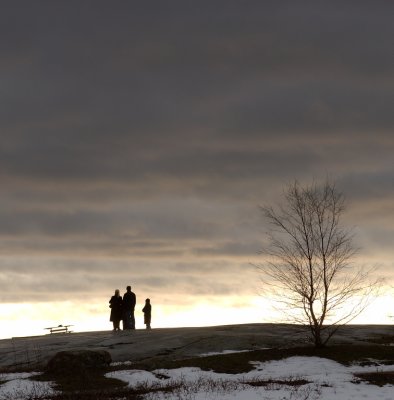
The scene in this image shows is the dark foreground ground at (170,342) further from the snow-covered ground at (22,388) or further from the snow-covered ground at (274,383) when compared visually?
the snow-covered ground at (22,388)

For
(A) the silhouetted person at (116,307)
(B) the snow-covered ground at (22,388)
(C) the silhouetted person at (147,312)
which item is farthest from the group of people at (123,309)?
(B) the snow-covered ground at (22,388)

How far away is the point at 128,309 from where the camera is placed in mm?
42219

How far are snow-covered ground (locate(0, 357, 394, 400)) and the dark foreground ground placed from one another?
3.87 m

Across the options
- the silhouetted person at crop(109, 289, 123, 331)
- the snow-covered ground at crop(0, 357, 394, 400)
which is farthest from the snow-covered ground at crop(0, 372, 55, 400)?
the silhouetted person at crop(109, 289, 123, 331)

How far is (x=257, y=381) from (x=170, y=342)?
1096 centimetres

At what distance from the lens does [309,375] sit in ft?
88.2

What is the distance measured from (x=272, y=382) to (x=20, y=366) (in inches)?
566

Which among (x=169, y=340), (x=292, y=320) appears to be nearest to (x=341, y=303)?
(x=292, y=320)

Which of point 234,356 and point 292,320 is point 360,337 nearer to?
point 292,320

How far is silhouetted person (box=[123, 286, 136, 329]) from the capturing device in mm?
41656

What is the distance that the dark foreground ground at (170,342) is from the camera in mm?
33469

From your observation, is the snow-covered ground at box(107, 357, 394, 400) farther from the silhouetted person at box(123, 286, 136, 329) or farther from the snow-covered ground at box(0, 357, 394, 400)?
the silhouetted person at box(123, 286, 136, 329)

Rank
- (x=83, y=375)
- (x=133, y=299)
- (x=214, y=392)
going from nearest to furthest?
(x=214, y=392)
(x=83, y=375)
(x=133, y=299)

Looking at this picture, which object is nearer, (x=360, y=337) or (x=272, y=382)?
(x=272, y=382)
